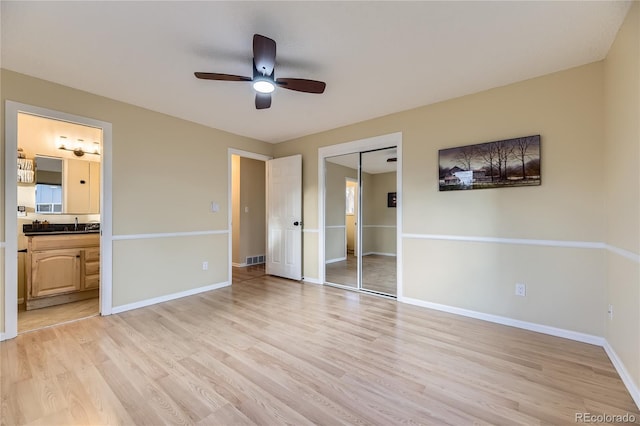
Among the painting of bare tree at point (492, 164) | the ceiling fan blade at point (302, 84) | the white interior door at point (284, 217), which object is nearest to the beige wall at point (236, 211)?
the white interior door at point (284, 217)

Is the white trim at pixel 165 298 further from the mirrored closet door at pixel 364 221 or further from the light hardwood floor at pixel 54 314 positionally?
the mirrored closet door at pixel 364 221

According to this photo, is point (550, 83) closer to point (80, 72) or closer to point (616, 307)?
point (616, 307)

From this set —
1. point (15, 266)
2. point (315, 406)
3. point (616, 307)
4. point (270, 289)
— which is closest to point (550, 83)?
point (616, 307)

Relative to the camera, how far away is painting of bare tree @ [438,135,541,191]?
2586mm

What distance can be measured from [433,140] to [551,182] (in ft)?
3.98

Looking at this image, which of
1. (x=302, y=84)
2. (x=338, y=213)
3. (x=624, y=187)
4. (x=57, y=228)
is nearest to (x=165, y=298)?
(x=57, y=228)

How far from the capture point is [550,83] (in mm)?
2508

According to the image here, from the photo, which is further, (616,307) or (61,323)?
(61,323)

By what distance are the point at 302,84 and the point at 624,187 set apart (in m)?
2.48

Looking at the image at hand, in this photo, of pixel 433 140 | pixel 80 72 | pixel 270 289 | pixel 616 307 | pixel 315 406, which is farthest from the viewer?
pixel 270 289

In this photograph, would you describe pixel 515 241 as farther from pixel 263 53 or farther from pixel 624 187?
pixel 263 53

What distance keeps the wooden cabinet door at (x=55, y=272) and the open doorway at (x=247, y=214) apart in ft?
8.32

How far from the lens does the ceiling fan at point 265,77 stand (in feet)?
6.04

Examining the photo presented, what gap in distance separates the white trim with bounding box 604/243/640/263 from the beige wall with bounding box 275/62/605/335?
0.51ft
